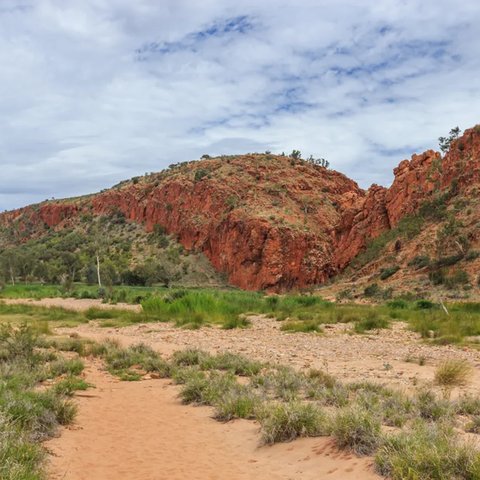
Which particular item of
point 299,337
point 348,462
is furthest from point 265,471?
point 299,337

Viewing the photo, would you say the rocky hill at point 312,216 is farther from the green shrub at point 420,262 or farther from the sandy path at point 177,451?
the sandy path at point 177,451

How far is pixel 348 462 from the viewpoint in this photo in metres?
6.25

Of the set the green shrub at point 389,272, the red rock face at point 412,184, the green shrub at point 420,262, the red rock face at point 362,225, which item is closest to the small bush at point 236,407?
the green shrub at point 420,262

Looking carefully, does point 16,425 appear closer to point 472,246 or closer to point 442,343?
point 442,343

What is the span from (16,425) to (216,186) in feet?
229

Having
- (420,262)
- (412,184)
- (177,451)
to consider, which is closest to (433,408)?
(177,451)

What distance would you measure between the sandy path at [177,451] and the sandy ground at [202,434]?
13 millimetres

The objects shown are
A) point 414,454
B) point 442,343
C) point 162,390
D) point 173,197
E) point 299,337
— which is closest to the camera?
point 414,454

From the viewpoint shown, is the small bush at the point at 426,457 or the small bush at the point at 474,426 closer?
the small bush at the point at 426,457

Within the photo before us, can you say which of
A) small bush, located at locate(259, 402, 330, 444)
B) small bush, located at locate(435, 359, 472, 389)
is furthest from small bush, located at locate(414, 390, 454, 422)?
small bush, located at locate(435, 359, 472, 389)

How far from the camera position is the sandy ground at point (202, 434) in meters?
6.51

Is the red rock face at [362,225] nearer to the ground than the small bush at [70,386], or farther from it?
farther from it

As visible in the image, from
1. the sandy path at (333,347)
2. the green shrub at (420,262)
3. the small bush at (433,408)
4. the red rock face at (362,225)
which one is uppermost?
the red rock face at (362,225)

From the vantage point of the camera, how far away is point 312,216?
234 ft
